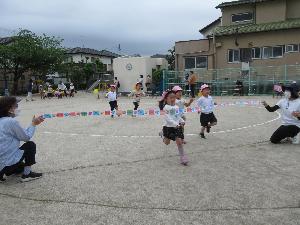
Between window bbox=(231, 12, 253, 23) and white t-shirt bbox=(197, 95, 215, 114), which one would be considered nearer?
white t-shirt bbox=(197, 95, 215, 114)

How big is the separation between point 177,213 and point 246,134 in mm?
6156

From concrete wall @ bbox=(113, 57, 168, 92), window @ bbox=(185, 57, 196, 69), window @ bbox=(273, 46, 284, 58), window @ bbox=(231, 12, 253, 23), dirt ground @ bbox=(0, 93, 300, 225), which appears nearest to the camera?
dirt ground @ bbox=(0, 93, 300, 225)

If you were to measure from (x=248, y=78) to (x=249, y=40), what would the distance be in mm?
3910

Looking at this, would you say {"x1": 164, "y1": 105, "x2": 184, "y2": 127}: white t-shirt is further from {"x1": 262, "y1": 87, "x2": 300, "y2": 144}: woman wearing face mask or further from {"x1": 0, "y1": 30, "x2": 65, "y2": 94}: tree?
{"x1": 0, "y1": 30, "x2": 65, "y2": 94}: tree

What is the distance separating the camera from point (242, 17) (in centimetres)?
3103

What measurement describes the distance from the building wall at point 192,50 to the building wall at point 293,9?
623cm

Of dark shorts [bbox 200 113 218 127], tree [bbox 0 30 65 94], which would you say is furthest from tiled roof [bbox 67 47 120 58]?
dark shorts [bbox 200 113 218 127]

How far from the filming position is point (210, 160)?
7.69m

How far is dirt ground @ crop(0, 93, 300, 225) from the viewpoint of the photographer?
4926 mm

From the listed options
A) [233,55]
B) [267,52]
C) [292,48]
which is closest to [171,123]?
[292,48]

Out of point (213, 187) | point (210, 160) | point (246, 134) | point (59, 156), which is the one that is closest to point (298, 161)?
point (210, 160)

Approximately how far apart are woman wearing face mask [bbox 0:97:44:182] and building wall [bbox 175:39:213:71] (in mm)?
25427

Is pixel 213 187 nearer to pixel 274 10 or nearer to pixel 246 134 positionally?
pixel 246 134

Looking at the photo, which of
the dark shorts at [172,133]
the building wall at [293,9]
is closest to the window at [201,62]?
the building wall at [293,9]
